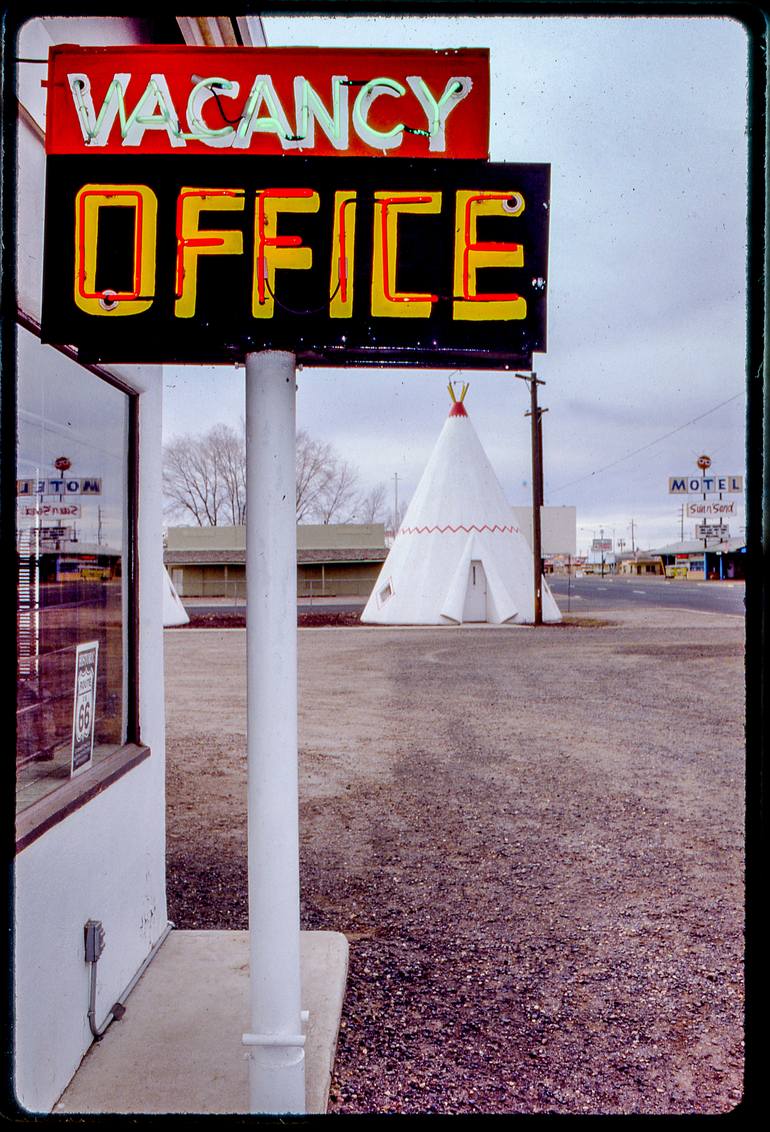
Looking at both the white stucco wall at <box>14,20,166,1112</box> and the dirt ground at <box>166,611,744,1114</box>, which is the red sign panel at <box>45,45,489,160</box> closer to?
the white stucco wall at <box>14,20,166,1112</box>

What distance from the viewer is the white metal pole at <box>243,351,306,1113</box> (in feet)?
7.25

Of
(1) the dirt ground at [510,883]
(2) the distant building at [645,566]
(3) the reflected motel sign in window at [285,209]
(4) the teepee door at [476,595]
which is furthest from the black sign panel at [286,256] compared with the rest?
(2) the distant building at [645,566]

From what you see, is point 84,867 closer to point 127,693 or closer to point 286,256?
point 127,693

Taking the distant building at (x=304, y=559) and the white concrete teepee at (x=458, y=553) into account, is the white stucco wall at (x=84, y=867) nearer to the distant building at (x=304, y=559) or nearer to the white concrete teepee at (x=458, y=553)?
the white concrete teepee at (x=458, y=553)

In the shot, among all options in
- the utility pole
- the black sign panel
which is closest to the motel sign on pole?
the black sign panel

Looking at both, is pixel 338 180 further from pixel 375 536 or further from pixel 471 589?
pixel 375 536

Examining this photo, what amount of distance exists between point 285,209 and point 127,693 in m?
2.11

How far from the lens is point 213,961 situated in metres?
3.46

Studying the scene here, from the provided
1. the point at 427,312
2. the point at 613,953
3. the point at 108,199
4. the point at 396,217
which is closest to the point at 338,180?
the point at 396,217

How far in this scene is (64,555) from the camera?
2.86 metres

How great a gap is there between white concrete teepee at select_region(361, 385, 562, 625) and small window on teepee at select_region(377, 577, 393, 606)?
3 centimetres

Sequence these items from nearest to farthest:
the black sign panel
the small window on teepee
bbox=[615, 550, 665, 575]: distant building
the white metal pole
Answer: the black sign panel < the white metal pole < the small window on teepee < bbox=[615, 550, 665, 575]: distant building

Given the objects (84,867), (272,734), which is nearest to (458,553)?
(84,867)

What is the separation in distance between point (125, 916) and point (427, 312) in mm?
2494
